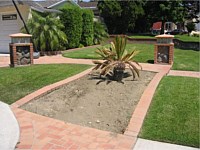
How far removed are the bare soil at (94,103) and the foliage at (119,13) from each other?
20.5 meters

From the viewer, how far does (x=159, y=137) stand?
14.9 ft

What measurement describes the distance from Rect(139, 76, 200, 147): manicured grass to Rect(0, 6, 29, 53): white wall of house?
11.4 metres

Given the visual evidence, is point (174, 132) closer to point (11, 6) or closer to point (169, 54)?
point (169, 54)

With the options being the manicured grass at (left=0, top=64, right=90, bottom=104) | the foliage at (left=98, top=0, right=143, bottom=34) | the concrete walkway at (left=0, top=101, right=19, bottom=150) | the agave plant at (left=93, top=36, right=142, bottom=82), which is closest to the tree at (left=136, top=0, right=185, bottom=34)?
the foliage at (left=98, top=0, right=143, bottom=34)

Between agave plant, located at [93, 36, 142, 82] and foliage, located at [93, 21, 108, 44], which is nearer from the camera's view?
agave plant, located at [93, 36, 142, 82]

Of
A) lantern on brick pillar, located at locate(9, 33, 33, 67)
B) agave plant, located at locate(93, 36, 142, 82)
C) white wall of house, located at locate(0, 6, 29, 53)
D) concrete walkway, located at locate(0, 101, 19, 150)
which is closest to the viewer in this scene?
concrete walkway, located at locate(0, 101, 19, 150)

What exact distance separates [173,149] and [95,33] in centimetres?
1699

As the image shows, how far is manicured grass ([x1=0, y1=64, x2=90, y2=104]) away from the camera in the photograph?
269 inches

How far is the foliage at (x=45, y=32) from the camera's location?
14.2 metres

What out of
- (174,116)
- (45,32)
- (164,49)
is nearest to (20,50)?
(45,32)

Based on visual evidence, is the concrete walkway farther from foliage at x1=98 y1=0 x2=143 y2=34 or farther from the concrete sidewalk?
foliage at x1=98 y1=0 x2=143 y2=34

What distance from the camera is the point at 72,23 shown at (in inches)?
650

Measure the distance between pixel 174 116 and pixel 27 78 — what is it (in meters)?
4.70

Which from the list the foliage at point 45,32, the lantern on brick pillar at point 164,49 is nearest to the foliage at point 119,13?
the foliage at point 45,32
